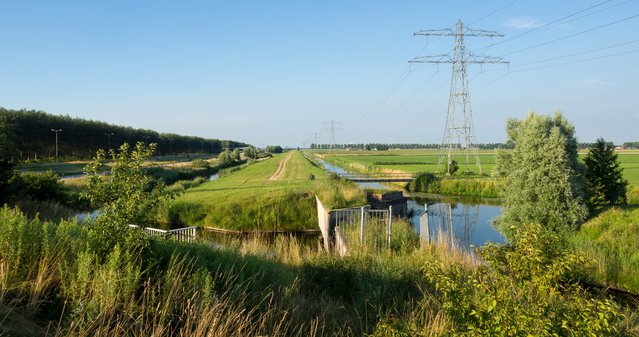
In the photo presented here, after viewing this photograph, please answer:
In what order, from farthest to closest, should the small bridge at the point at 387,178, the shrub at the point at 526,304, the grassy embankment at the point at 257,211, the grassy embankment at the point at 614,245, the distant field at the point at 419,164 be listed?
1. the distant field at the point at 419,164
2. the small bridge at the point at 387,178
3. the grassy embankment at the point at 257,211
4. the grassy embankment at the point at 614,245
5. the shrub at the point at 526,304

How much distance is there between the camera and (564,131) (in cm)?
1558

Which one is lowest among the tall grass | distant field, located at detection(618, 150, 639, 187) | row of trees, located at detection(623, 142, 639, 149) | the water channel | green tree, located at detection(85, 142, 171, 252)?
the water channel

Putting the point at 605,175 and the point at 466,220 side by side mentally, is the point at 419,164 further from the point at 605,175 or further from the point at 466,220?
the point at 605,175

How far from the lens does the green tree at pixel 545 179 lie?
1463 centimetres

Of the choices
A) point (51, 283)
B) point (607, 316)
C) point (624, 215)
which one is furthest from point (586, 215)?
point (51, 283)

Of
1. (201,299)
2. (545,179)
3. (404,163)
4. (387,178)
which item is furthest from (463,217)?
(404,163)

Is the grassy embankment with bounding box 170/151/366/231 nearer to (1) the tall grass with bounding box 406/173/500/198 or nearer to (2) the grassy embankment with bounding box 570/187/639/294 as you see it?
(2) the grassy embankment with bounding box 570/187/639/294

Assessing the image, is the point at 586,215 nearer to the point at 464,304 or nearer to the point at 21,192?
the point at 464,304

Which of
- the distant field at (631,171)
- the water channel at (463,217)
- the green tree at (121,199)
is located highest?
the green tree at (121,199)

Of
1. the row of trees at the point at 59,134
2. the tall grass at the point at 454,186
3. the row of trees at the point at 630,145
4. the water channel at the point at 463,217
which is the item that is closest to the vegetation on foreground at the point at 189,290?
the water channel at the point at 463,217

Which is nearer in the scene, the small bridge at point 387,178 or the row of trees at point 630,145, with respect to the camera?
the small bridge at point 387,178

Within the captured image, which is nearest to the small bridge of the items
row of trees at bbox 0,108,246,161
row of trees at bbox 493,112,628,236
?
row of trees at bbox 493,112,628,236

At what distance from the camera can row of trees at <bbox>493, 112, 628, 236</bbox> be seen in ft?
48.0

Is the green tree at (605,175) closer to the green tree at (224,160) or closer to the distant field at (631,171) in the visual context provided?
the distant field at (631,171)
